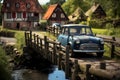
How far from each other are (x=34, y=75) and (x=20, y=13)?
52.9 m

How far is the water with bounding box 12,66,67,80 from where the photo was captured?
2770 cm

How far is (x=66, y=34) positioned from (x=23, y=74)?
956cm

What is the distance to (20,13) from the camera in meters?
80.9

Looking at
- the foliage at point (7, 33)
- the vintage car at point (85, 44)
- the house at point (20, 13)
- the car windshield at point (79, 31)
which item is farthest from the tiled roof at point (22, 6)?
the vintage car at point (85, 44)

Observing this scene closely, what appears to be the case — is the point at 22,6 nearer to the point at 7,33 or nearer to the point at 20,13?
the point at 20,13

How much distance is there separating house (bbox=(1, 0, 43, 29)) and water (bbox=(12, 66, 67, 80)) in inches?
1931

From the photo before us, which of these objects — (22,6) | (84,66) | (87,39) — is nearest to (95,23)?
(22,6)

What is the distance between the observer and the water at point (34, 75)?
27.7 m

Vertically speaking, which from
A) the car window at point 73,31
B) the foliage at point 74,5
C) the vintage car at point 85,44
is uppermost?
the foliage at point 74,5

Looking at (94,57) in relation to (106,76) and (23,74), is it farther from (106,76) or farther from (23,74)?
(23,74)

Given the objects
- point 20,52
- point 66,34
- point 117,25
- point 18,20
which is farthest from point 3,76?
point 18,20

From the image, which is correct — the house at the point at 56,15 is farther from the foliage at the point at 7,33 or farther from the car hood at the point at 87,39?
the car hood at the point at 87,39

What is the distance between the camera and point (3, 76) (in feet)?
63.0

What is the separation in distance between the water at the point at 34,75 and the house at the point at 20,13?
49.0m
